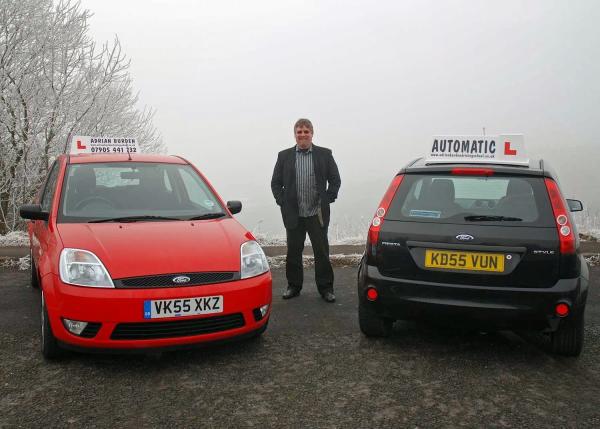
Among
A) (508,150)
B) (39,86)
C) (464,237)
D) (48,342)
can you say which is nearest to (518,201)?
(464,237)

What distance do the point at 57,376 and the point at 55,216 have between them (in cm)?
132

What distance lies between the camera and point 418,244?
3.94 m

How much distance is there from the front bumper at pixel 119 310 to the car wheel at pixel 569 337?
222 cm

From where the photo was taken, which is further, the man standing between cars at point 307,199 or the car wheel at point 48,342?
the man standing between cars at point 307,199

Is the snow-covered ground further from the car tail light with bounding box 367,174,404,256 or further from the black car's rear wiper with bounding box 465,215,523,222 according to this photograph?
the black car's rear wiper with bounding box 465,215,523,222

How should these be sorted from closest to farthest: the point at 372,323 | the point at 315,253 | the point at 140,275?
the point at 140,275 < the point at 372,323 < the point at 315,253

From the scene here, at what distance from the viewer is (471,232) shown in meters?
3.87

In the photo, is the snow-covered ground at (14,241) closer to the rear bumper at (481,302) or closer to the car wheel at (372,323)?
the car wheel at (372,323)

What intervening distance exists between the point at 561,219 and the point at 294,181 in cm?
286

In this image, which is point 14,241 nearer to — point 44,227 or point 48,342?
point 44,227

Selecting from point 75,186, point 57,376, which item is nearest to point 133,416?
point 57,376

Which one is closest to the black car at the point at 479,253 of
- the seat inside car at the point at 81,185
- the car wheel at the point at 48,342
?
the car wheel at the point at 48,342

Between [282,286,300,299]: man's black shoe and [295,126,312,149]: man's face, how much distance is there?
1538 mm

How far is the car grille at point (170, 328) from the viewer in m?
3.67
